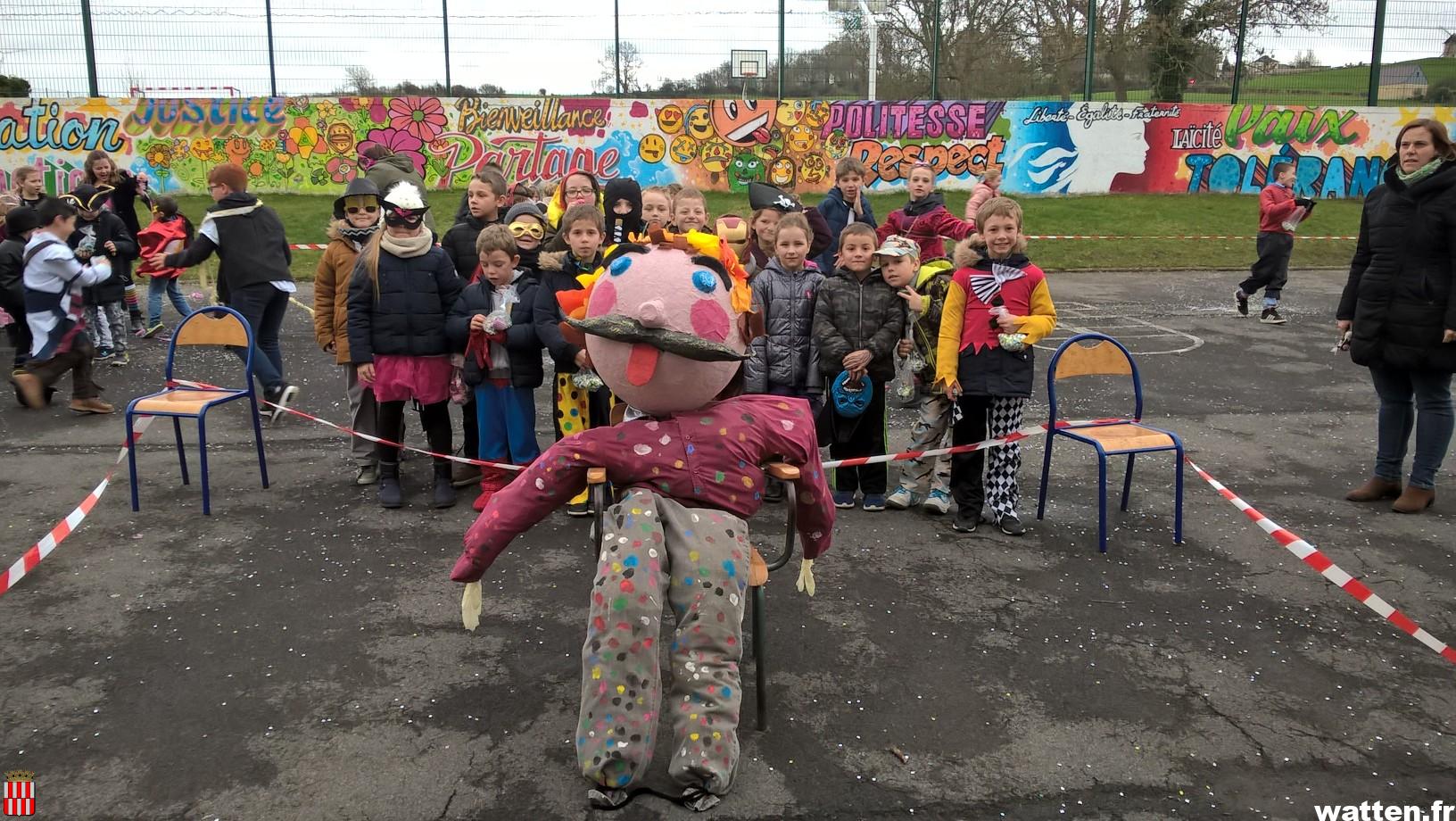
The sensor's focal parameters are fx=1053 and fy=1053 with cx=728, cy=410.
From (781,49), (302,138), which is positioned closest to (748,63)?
(781,49)

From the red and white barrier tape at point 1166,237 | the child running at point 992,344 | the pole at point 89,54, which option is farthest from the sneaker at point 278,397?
the pole at point 89,54

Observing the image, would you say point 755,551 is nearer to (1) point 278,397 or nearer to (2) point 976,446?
(2) point 976,446

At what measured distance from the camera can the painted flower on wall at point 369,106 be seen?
858 inches

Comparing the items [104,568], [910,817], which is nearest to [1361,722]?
[910,817]

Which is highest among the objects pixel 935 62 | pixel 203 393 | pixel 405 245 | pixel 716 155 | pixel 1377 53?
pixel 1377 53

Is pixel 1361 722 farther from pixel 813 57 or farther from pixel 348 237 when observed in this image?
pixel 813 57

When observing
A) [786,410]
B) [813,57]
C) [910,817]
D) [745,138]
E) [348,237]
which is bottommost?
[910,817]

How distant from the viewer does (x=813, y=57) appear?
22859 mm

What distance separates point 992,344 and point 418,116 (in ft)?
62.8

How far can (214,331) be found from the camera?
21.3 ft

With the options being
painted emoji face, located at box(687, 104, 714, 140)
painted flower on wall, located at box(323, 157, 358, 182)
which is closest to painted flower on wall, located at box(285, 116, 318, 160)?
painted flower on wall, located at box(323, 157, 358, 182)

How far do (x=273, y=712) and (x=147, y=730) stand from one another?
Answer: 416mm

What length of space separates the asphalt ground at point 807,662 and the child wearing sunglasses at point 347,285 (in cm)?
22

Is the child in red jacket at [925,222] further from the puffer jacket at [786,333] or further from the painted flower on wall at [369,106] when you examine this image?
the painted flower on wall at [369,106]
